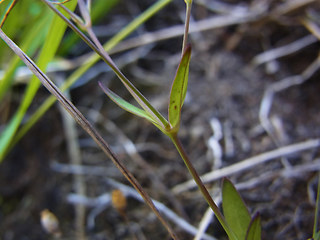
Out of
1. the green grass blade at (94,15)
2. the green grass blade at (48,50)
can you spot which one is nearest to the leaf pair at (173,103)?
the green grass blade at (48,50)

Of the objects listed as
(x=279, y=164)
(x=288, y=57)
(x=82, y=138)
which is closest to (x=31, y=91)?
Result: (x=82, y=138)

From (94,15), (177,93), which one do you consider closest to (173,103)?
(177,93)

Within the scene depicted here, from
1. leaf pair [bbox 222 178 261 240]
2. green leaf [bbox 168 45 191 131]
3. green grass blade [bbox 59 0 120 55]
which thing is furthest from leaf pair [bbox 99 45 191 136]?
green grass blade [bbox 59 0 120 55]

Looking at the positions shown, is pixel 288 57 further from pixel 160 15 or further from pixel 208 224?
pixel 208 224

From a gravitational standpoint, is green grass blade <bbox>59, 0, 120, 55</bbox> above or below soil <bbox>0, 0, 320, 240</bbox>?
above

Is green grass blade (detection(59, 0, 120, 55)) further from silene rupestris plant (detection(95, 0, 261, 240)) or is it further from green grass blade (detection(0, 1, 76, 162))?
silene rupestris plant (detection(95, 0, 261, 240))

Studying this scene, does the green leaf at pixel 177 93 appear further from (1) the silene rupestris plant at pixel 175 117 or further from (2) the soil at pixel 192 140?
(2) the soil at pixel 192 140

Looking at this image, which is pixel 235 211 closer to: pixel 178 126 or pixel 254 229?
pixel 254 229
